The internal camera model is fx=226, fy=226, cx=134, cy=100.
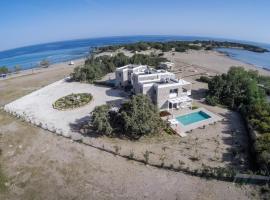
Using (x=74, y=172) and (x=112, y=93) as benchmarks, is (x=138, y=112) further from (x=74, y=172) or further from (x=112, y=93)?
(x=112, y=93)

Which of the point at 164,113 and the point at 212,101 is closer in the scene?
the point at 164,113

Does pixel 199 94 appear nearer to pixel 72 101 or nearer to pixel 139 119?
pixel 139 119

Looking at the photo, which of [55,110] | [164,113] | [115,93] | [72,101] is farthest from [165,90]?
[55,110]

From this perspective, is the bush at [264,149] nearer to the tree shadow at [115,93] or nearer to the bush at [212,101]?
the bush at [212,101]

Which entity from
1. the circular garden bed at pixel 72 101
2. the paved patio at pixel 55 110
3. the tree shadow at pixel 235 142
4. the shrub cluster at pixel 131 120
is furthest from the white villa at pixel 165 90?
the circular garden bed at pixel 72 101

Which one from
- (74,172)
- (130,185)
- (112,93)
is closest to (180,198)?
(130,185)

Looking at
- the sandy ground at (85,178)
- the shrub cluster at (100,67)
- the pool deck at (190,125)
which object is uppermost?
the shrub cluster at (100,67)
